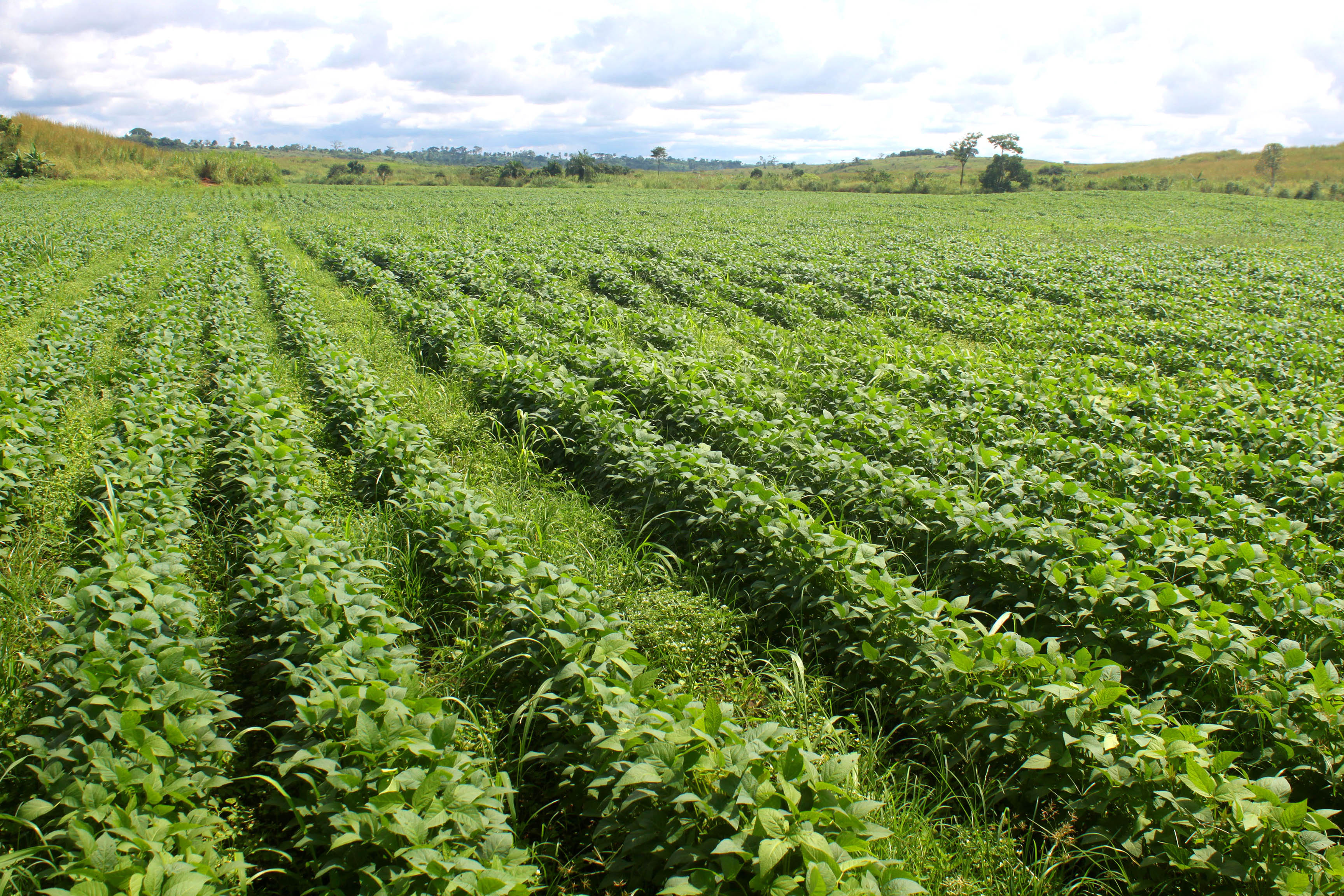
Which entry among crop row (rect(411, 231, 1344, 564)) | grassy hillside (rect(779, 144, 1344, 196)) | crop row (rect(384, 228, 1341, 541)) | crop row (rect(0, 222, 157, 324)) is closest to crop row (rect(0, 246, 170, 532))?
crop row (rect(0, 222, 157, 324))

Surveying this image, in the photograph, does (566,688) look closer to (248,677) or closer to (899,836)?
(899,836)

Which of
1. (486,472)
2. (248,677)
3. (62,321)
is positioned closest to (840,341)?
(486,472)

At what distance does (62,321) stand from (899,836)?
1255 cm

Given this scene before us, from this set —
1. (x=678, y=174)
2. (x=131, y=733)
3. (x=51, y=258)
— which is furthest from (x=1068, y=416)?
(x=678, y=174)

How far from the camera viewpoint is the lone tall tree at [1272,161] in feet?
249

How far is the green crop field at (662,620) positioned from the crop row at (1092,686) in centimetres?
2

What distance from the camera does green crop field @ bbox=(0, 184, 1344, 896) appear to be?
2.36 m

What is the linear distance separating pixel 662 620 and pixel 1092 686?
85.5 inches

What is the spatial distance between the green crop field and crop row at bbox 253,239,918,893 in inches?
0.8

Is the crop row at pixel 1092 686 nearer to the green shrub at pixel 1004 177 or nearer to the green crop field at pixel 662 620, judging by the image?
the green crop field at pixel 662 620

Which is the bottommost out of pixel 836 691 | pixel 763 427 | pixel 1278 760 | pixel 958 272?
pixel 836 691

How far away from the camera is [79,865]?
81.0 inches

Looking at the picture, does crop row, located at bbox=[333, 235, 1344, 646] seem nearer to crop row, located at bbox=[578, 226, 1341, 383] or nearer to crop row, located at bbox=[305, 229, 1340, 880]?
crop row, located at bbox=[305, 229, 1340, 880]

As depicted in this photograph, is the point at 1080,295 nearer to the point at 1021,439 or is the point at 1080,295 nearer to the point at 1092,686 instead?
the point at 1021,439
